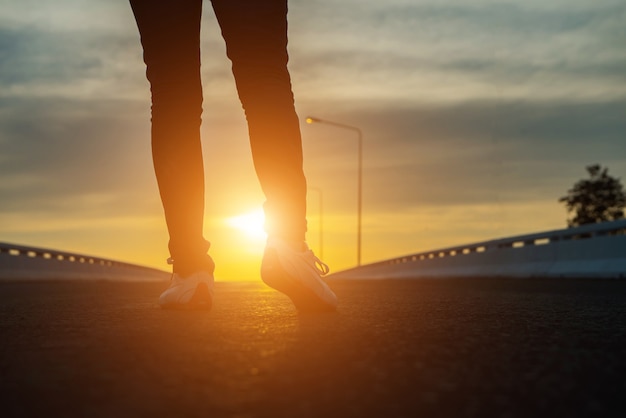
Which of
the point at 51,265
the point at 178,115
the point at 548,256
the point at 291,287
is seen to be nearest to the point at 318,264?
the point at 291,287

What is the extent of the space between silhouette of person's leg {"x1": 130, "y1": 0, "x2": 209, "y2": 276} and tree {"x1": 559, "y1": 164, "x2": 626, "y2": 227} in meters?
106

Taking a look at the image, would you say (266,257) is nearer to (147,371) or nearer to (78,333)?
(78,333)

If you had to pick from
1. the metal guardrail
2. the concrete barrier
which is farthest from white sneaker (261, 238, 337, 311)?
the metal guardrail

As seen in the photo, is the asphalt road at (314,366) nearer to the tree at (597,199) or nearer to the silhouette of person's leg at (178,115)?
the silhouette of person's leg at (178,115)

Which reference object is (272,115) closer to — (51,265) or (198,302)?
(198,302)

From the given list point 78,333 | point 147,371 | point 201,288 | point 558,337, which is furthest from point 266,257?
point 147,371

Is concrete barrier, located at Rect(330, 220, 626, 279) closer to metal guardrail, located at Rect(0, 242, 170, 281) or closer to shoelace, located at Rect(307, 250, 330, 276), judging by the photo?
metal guardrail, located at Rect(0, 242, 170, 281)

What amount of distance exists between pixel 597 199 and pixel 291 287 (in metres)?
108

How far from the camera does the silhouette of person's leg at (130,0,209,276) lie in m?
5.20

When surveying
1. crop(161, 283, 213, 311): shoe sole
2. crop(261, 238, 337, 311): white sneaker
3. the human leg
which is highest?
the human leg

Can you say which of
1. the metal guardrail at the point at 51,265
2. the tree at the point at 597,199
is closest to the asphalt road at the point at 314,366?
the metal guardrail at the point at 51,265

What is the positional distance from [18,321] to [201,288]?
1023 millimetres

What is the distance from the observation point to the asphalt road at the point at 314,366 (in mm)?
2170

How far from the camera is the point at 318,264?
4914 millimetres
